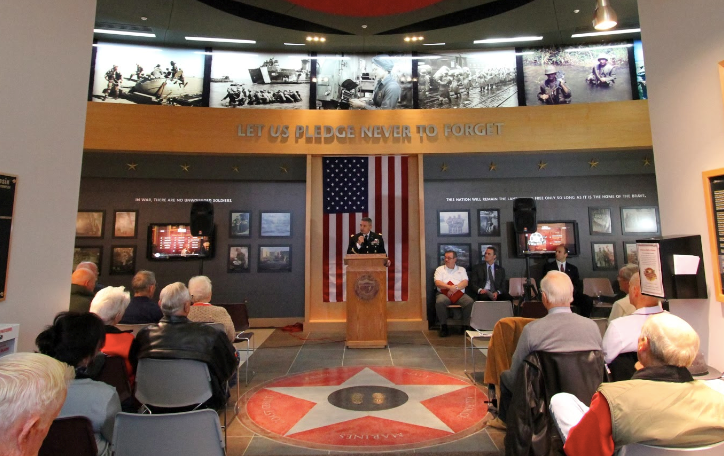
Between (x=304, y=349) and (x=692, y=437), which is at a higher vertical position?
(x=692, y=437)

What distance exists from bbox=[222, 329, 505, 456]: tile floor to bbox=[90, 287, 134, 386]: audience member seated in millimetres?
1091

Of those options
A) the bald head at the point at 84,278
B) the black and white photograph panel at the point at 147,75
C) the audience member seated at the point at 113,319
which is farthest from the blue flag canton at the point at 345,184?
the audience member seated at the point at 113,319

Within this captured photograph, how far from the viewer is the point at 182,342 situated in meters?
2.63

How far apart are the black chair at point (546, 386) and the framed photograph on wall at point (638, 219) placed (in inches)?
287

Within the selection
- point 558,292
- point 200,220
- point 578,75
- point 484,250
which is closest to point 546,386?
point 558,292

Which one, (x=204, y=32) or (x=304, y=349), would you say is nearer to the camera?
(x=304, y=349)

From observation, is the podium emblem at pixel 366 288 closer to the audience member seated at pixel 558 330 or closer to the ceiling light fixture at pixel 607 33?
the audience member seated at pixel 558 330

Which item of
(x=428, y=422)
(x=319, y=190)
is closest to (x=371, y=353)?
(x=428, y=422)

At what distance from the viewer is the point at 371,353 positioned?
18.8 ft

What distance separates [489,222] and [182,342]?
22.7 feet

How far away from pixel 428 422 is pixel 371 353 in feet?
7.77

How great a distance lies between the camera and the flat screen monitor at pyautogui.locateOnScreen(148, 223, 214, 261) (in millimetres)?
7953

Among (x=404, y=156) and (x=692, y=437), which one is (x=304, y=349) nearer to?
(x=404, y=156)

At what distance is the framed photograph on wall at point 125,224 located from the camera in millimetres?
8016
